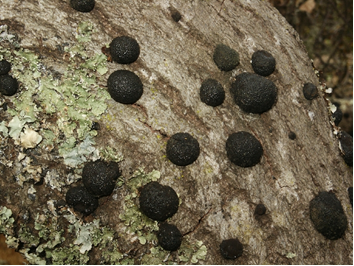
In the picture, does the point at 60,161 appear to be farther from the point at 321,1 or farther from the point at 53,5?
the point at 321,1

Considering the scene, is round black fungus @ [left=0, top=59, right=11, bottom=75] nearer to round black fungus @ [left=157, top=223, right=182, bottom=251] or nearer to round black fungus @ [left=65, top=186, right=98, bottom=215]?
round black fungus @ [left=65, top=186, right=98, bottom=215]

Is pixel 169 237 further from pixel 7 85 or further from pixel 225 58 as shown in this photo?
pixel 7 85

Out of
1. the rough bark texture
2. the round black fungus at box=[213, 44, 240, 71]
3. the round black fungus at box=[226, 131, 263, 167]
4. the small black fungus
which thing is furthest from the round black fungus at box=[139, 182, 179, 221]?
the round black fungus at box=[213, 44, 240, 71]

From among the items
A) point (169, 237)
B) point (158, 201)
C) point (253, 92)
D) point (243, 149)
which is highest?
point (253, 92)

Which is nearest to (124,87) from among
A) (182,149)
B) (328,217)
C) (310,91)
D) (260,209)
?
(182,149)

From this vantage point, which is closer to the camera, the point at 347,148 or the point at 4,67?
the point at 4,67

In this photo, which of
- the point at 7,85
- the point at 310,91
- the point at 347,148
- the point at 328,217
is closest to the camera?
the point at 7,85
